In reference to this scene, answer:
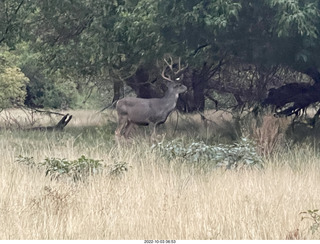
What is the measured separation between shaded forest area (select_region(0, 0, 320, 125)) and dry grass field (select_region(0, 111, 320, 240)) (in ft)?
14.6

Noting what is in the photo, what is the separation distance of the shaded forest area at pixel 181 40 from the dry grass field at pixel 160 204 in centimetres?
446

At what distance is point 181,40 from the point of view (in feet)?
53.0

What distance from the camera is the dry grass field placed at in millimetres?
6723

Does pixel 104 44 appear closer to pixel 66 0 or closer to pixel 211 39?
pixel 66 0

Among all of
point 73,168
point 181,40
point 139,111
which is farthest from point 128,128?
point 73,168

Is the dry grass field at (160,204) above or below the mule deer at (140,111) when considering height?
above

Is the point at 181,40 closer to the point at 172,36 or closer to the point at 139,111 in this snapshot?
the point at 172,36

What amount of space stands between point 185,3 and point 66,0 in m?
4.22

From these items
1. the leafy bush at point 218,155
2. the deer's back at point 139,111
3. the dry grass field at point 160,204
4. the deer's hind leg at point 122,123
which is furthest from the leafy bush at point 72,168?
the deer's back at point 139,111

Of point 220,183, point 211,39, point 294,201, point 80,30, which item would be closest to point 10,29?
point 80,30

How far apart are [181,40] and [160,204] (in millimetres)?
8886

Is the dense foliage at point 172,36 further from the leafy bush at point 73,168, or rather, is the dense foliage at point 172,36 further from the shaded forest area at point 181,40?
the leafy bush at point 73,168

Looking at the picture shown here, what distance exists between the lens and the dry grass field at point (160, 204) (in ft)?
22.1

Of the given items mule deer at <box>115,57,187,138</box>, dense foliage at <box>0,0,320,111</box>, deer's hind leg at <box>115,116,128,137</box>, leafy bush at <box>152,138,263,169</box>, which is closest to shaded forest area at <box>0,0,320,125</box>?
dense foliage at <box>0,0,320,111</box>
